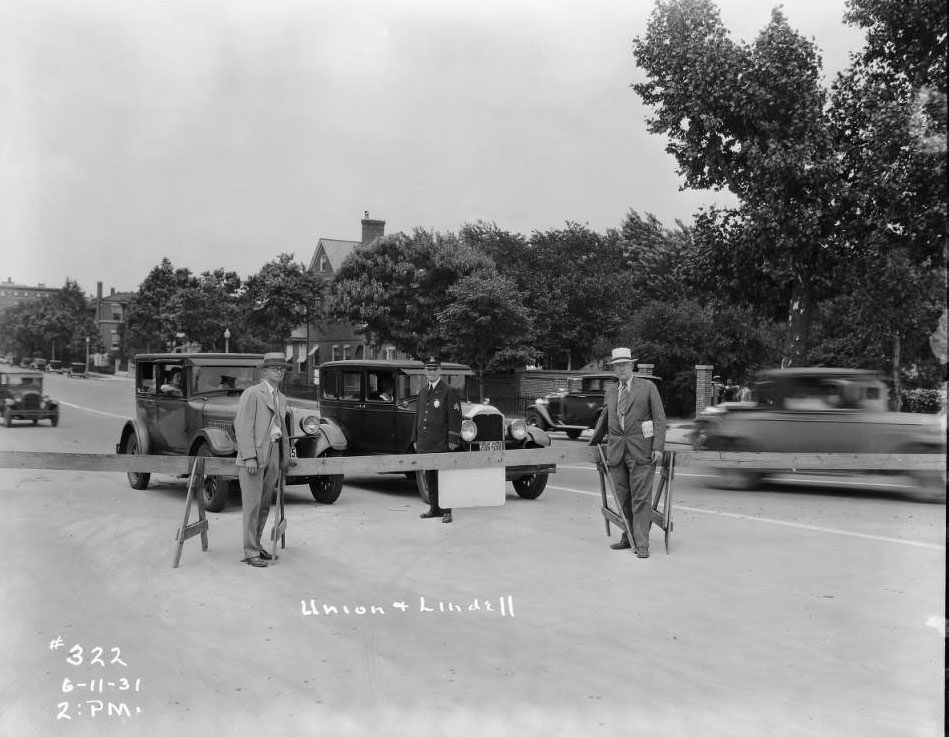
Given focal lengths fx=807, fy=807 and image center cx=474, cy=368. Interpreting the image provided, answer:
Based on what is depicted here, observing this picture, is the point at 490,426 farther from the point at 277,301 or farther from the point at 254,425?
the point at 254,425

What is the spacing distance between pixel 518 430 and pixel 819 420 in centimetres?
359

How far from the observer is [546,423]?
12.6 meters

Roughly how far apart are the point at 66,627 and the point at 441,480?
3771mm

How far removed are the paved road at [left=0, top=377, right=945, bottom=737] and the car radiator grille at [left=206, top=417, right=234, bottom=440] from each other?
1100mm

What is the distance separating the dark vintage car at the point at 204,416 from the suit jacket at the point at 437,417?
123 cm

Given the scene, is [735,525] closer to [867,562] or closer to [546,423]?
[867,562]

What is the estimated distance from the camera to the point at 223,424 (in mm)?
9352

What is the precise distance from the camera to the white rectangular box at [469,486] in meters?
7.64

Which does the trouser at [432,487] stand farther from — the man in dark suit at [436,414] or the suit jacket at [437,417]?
the suit jacket at [437,417]

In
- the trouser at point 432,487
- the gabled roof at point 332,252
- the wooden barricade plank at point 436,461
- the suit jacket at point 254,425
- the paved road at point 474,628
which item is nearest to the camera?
the paved road at point 474,628

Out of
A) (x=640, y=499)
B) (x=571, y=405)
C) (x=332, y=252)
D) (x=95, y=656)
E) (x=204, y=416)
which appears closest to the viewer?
(x=95, y=656)

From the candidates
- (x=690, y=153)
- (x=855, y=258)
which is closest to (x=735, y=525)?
(x=855, y=258)

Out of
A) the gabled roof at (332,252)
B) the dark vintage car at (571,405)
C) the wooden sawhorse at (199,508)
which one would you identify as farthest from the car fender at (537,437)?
the wooden sawhorse at (199,508)

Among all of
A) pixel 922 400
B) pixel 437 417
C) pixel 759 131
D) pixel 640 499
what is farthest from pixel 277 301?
pixel 922 400
